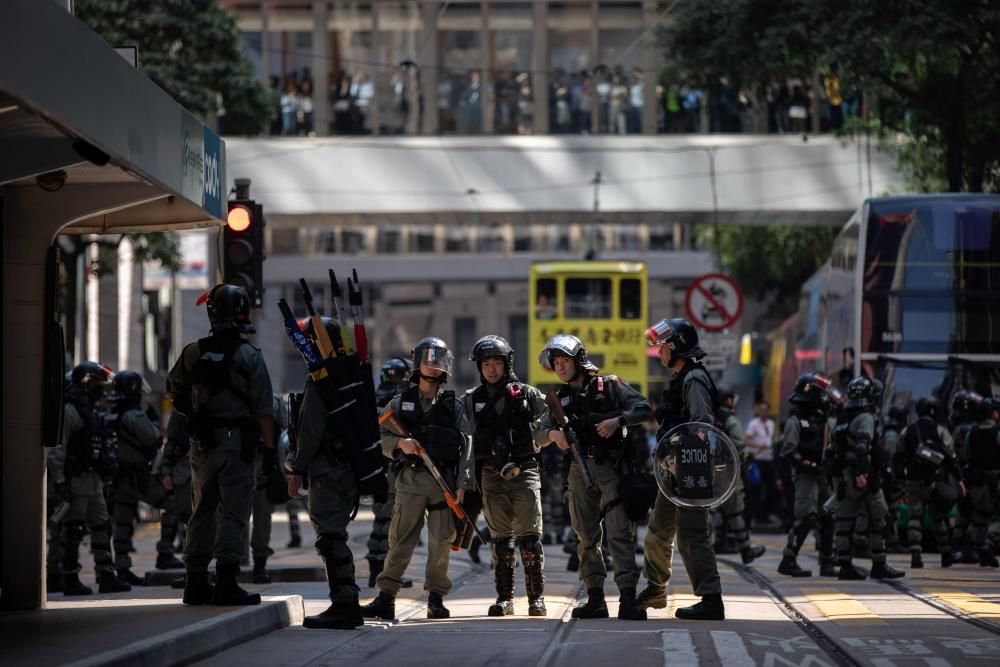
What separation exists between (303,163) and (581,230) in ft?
121

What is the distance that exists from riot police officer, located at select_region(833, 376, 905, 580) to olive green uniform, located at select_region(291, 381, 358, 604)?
6668mm

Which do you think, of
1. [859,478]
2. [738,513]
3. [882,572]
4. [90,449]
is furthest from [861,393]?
[90,449]

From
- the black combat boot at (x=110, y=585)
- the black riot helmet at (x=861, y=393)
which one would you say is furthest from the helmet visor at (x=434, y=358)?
the black riot helmet at (x=861, y=393)

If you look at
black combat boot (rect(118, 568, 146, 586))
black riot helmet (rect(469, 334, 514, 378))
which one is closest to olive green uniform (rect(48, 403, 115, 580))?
black combat boot (rect(118, 568, 146, 586))

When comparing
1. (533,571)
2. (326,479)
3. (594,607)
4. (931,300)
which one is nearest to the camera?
(326,479)

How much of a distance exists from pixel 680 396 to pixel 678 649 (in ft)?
8.11

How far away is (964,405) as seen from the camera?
68.0 feet

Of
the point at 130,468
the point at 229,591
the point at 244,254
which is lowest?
the point at 229,591

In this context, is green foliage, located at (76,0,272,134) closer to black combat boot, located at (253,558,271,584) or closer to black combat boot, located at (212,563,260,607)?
black combat boot, located at (253,558,271,584)

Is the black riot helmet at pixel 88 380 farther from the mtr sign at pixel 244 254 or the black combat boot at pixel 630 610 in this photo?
the black combat boot at pixel 630 610

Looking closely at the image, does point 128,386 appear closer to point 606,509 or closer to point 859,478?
point 606,509

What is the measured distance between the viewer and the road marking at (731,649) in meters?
9.62

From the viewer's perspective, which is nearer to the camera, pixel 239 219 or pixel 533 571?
pixel 533 571

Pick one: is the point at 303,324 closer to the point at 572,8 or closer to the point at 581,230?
the point at 572,8
